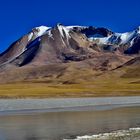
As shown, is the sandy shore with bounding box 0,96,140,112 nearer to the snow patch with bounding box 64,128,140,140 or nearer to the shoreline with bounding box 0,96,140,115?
the shoreline with bounding box 0,96,140,115

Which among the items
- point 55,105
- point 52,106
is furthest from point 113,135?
point 55,105

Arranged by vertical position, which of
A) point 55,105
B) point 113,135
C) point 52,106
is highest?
point 55,105

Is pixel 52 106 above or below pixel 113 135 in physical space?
above

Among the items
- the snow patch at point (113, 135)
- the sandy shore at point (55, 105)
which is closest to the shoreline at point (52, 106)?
the sandy shore at point (55, 105)

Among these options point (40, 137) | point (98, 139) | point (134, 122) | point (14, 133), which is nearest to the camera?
point (98, 139)

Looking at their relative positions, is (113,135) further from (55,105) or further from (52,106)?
(55,105)

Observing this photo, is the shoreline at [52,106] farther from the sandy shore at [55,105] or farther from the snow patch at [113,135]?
the snow patch at [113,135]

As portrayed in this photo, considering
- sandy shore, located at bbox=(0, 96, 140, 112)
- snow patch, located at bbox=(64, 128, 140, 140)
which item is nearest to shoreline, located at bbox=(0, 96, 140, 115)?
sandy shore, located at bbox=(0, 96, 140, 112)

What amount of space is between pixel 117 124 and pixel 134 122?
2.49 m

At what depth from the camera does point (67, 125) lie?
3872cm

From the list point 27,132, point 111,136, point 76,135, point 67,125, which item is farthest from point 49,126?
point 111,136

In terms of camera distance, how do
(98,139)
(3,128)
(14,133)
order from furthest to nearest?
(3,128) → (14,133) → (98,139)

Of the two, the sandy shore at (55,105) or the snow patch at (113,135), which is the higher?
the sandy shore at (55,105)

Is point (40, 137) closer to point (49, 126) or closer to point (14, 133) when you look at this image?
point (14, 133)
